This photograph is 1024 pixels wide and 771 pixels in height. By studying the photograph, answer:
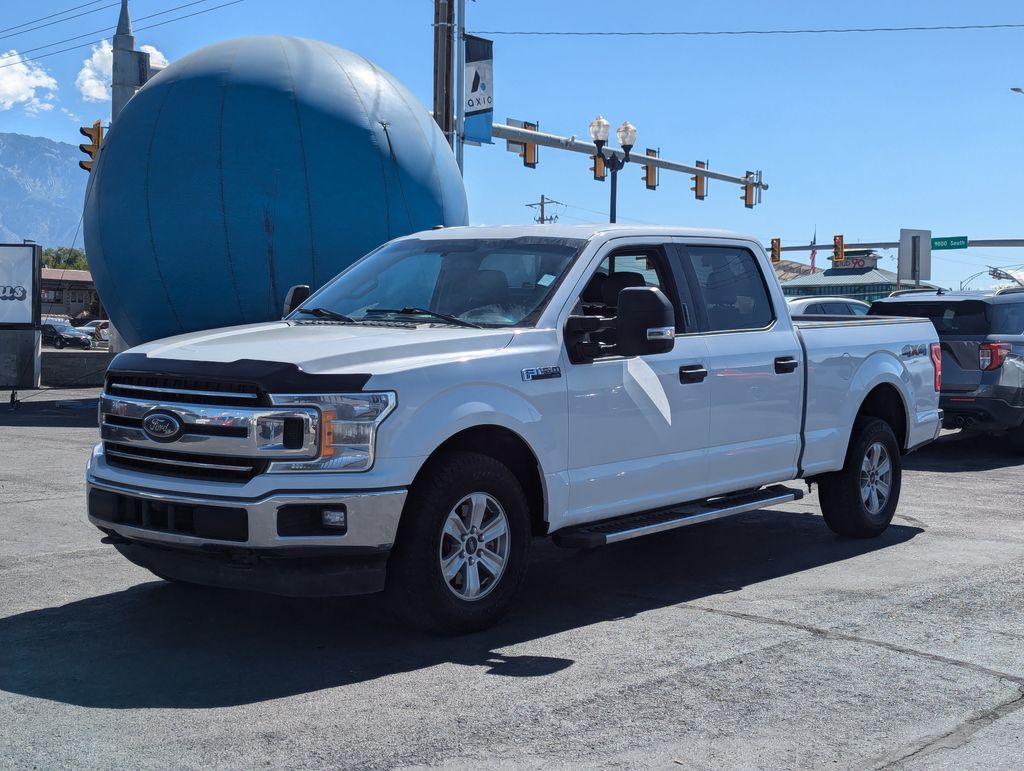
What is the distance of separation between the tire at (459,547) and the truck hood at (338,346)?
53 cm

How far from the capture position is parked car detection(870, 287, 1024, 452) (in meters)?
13.1

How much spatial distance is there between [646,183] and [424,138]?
2114cm

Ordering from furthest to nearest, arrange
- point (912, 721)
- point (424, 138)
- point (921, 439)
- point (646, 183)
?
1. point (646, 183)
2. point (424, 138)
3. point (921, 439)
4. point (912, 721)

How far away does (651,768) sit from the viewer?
13.0ft

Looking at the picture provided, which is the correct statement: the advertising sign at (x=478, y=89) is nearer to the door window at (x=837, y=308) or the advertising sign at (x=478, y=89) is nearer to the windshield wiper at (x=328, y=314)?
the door window at (x=837, y=308)

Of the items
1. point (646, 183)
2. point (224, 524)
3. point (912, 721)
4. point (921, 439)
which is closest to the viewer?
point (912, 721)

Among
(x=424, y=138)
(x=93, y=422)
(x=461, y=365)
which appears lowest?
(x=93, y=422)

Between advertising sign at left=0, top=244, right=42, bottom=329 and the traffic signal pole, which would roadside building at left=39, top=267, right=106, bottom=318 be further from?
advertising sign at left=0, top=244, right=42, bottom=329

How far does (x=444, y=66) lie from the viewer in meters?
27.4

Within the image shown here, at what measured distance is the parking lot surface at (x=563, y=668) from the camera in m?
4.16

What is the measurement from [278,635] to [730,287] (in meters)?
3.57

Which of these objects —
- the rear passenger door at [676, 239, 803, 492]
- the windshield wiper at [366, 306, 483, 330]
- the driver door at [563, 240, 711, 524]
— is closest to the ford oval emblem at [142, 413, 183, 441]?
the windshield wiper at [366, 306, 483, 330]

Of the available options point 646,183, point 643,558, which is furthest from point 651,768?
point 646,183

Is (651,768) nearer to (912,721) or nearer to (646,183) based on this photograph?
(912,721)
